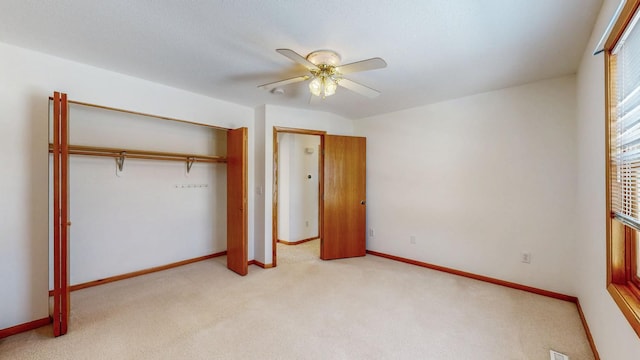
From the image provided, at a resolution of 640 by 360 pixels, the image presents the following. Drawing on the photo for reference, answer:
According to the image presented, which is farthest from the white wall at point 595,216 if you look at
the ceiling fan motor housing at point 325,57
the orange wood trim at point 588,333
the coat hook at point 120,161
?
the coat hook at point 120,161

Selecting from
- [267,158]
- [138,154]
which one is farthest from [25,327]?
[267,158]

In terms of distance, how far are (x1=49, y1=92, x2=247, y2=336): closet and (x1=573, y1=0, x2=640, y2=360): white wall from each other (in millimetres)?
3189

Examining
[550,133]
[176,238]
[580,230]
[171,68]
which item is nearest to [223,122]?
[171,68]

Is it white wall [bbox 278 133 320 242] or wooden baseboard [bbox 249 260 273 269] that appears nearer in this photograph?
wooden baseboard [bbox 249 260 273 269]

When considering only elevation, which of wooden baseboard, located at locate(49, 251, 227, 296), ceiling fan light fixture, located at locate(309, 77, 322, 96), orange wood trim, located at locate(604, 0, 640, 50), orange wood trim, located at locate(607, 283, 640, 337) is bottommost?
wooden baseboard, located at locate(49, 251, 227, 296)

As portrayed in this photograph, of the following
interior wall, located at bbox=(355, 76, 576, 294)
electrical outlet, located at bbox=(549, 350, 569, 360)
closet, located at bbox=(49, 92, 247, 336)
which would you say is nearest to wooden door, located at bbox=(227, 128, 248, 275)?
closet, located at bbox=(49, 92, 247, 336)

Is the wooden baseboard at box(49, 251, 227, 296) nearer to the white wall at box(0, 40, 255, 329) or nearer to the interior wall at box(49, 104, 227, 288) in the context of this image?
the interior wall at box(49, 104, 227, 288)

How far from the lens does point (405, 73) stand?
104 inches

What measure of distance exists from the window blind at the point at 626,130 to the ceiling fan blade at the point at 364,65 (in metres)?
1.21

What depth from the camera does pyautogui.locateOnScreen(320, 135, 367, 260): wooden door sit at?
4.08m

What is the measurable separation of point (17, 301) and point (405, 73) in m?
3.95

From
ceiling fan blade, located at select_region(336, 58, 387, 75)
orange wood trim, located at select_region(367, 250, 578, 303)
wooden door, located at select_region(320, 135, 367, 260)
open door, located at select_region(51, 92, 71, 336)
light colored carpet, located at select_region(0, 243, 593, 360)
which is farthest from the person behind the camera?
wooden door, located at select_region(320, 135, 367, 260)

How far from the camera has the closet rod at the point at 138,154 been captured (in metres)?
2.78

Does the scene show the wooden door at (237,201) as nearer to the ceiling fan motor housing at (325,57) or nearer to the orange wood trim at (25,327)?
the ceiling fan motor housing at (325,57)
